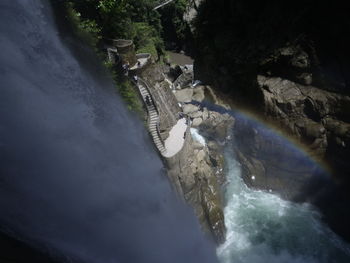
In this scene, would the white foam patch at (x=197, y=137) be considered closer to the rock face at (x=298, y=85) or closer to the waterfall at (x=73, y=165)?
the rock face at (x=298, y=85)

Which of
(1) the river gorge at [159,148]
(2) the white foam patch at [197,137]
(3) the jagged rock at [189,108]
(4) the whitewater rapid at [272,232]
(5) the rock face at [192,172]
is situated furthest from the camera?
(3) the jagged rock at [189,108]

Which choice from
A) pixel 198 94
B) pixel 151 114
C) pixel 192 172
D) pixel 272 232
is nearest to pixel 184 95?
pixel 198 94

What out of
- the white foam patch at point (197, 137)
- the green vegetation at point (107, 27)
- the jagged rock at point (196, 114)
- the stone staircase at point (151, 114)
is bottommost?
the white foam patch at point (197, 137)

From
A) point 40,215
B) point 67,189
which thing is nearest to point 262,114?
point 67,189

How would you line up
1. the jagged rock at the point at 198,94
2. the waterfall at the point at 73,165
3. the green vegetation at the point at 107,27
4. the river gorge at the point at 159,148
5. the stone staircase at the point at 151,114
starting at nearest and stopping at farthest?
the waterfall at the point at 73,165
the river gorge at the point at 159,148
the stone staircase at the point at 151,114
the green vegetation at the point at 107,27
the jagged rock at the point at 198,94

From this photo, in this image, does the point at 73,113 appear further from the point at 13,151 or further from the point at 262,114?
the point at 262,114

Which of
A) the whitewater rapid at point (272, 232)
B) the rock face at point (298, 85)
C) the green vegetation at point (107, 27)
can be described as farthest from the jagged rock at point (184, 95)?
the whitewater rapid at point (272, 232)
